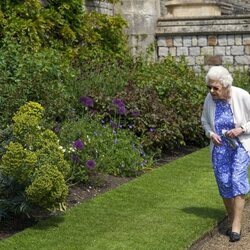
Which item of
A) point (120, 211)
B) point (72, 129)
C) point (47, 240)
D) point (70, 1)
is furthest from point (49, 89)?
point (70, 1)

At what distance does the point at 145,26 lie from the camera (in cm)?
1781

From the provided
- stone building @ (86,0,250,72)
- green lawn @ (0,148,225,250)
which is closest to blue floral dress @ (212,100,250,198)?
green lawn @ (0,148,225,250)

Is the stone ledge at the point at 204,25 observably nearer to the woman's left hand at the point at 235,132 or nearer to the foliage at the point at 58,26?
the foliage at the point at 58,26

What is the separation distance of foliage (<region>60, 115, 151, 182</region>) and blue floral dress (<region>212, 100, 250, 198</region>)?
203 centimetres

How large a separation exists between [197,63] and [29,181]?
1192 cm

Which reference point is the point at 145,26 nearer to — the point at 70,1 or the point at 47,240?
the point at 70,1

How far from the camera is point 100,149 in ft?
30.0

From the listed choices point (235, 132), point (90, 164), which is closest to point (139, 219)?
point (235, 132)

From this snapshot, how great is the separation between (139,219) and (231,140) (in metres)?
1.15

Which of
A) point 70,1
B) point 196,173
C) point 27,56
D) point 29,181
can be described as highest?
point 70,1

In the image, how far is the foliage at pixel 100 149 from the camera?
27.2 ft

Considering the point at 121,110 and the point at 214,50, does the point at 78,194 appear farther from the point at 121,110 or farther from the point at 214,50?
the point at 214,50

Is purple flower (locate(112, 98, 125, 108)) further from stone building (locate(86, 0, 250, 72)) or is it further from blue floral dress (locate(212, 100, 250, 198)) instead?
stone building (locate(86, 0, 250, 72))

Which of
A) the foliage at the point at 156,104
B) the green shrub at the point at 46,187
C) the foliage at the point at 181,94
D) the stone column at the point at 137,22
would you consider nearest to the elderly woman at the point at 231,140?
the green shrub at the point at 46,187
